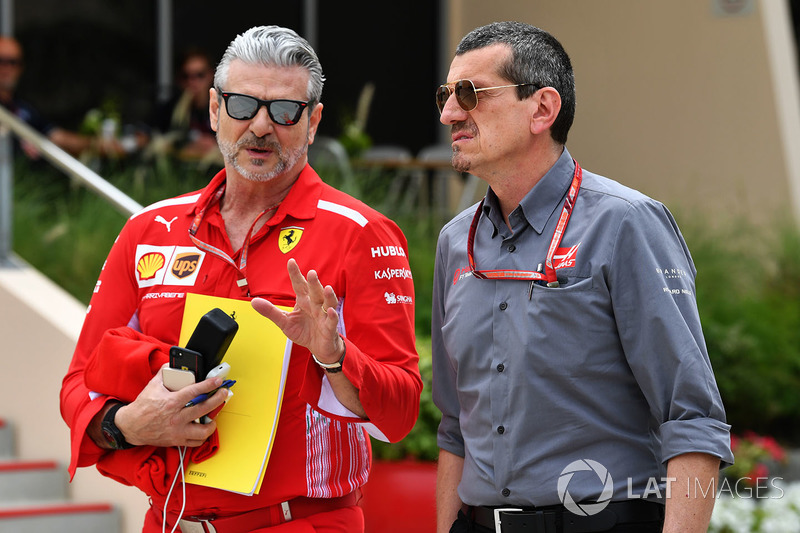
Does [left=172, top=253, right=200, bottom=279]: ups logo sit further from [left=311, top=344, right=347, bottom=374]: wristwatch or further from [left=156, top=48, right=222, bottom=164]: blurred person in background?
[left=156, top=48, right=222, bottom=164]: blurred person in background

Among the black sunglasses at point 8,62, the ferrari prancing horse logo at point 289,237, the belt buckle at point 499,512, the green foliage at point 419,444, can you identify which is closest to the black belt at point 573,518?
the belt buckle at point 499,512

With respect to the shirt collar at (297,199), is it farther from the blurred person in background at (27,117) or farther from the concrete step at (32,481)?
the blurred person in background at (27,117)

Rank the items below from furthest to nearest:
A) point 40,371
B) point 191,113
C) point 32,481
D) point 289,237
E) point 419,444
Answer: point 191,113 → point 40,371 → point 32,481 → point 419,444 → point 289,237

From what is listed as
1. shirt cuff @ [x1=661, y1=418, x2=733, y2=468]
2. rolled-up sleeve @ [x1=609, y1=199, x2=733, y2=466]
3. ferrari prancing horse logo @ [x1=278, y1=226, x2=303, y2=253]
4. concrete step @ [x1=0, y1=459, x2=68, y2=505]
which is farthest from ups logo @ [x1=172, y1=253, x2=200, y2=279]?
concrete step @ [x1=0, y1=459, x2=68, y2=505]

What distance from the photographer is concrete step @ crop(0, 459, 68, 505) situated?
17.8ft

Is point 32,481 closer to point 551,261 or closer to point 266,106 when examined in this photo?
point 266,106

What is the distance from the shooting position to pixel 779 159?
398 inches

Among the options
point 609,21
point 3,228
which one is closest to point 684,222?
point 609,21

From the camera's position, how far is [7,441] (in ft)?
19.2

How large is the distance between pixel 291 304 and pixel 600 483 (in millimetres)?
903

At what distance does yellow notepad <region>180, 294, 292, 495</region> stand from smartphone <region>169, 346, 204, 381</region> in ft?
0.45

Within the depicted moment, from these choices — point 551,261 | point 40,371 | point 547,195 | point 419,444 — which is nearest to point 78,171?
point 40,371

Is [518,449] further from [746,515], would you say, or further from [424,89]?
[424,89]

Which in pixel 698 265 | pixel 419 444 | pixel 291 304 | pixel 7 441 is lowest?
pixel 7 441
